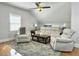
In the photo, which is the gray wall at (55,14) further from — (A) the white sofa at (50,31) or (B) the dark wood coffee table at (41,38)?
(B) the dark wood coffee table at (41,38)

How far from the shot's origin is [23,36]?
7.00 feet

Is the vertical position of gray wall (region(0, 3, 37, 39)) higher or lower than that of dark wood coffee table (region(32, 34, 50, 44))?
higher

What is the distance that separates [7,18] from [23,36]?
0.49 m

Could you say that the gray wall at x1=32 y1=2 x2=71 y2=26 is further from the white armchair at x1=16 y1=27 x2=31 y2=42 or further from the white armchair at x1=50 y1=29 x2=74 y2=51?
the white armchair at x1=16 y1=27 x2=31 y2=42

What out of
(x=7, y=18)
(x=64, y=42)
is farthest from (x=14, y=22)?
(x=64, y=42)

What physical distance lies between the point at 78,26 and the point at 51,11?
0.63 metres

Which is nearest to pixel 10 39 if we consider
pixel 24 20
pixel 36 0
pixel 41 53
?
pixel 24 20

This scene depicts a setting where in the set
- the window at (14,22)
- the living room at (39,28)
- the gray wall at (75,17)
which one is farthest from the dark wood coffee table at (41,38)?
the gray wall at (75,17)

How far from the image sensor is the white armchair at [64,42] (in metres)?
2.06

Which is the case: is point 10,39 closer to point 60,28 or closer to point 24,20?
point 24,20

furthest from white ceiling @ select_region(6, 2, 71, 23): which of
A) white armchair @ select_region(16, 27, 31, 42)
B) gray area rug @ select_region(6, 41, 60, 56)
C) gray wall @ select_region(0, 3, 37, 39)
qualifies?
gray area rug @ select_region(6, 41, 60, 56)

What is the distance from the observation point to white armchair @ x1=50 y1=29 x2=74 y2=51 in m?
2.06

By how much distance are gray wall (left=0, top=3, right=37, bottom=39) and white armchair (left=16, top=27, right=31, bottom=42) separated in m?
0.11

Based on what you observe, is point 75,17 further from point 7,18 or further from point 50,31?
point 7,18
